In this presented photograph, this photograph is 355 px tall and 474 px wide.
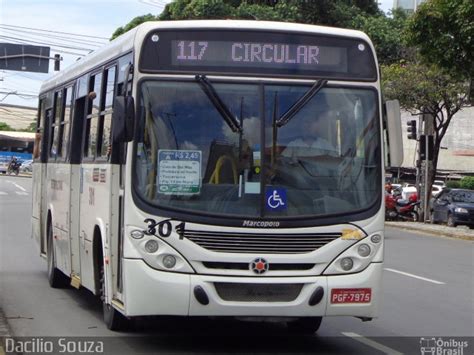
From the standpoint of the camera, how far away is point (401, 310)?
12.0m

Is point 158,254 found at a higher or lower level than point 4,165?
higher

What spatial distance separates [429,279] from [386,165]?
736 centimetres

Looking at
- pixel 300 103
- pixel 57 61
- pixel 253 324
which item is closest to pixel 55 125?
pixel 253 324

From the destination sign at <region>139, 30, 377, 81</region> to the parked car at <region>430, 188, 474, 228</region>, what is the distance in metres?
24.1

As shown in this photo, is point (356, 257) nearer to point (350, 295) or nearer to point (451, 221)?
point (350, 295)

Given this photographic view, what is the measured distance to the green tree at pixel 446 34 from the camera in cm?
2306

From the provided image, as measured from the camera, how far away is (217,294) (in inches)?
318

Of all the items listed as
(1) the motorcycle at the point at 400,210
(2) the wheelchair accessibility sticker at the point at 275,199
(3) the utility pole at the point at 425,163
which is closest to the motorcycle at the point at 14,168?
(3) the utility pole at the point at 425,163

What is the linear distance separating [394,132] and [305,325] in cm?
246

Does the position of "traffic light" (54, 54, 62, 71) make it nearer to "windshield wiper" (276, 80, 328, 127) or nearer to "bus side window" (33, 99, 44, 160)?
"bus side window" (33, 99, 44, 160)

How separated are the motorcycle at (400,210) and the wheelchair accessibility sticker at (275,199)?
26.8 m

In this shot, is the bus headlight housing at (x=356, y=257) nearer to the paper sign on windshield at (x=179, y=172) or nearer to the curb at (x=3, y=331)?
the paper sign on windshield at (x=179, y=172)

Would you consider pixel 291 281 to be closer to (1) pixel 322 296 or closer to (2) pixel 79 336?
(1) pixel 322 296

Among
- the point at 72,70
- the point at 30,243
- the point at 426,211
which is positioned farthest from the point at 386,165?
the point at 426,211
